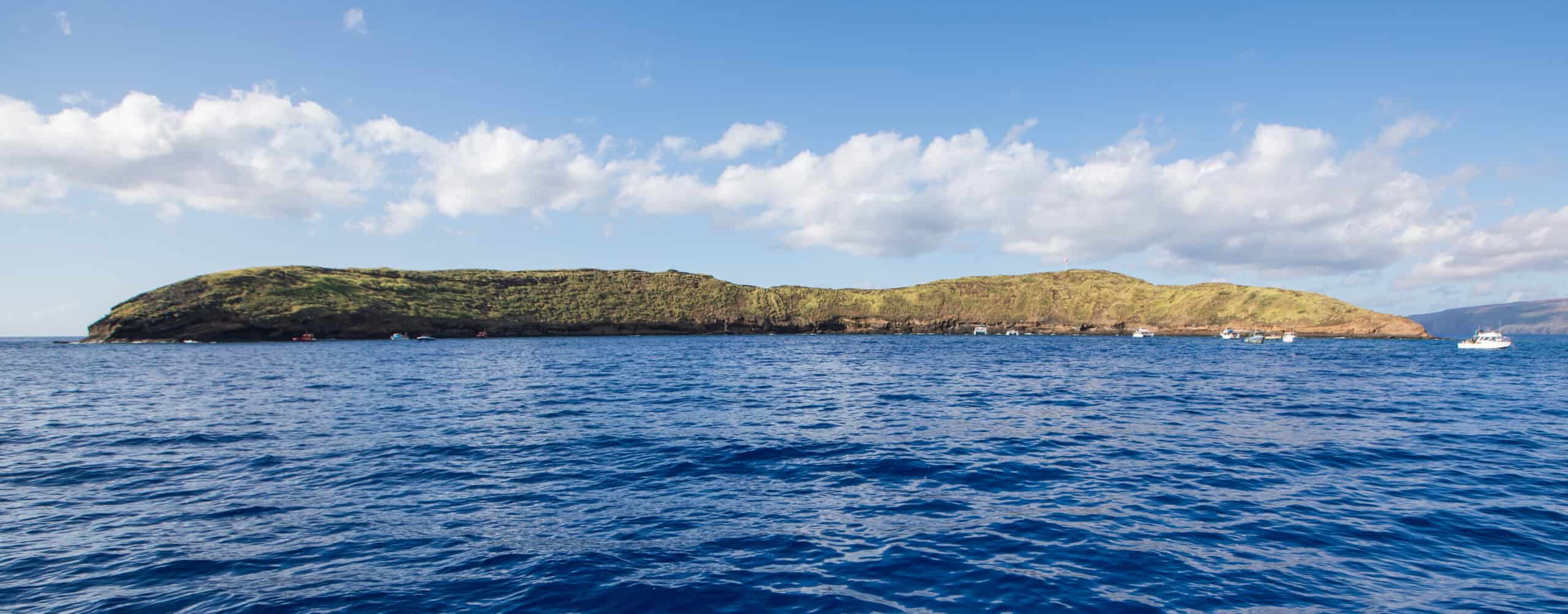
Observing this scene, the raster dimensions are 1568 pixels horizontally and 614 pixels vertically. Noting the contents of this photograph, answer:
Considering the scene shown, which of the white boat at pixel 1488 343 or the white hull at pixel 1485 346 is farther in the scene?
the white boat at pixel 1488 343

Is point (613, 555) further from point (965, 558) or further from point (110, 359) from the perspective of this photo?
A: point (110, 359)

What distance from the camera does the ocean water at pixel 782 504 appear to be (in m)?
9.77

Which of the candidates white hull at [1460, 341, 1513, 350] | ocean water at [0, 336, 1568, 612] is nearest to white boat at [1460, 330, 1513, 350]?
white hull at [1460, 341, 1513, 350]

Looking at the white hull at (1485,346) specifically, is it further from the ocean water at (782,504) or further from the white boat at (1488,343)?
the ocean water at (782,504)

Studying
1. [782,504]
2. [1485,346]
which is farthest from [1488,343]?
[782,504]

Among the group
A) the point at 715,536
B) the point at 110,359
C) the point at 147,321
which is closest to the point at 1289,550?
the point at 715,536

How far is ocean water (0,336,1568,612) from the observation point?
9766 mm

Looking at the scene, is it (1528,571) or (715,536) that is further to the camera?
(715,536)

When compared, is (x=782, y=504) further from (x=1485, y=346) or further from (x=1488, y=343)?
(x=1488, y=343)

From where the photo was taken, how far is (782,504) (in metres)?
14.4

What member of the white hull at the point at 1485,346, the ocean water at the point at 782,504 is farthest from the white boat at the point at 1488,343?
the ocean water at the point at 782,504

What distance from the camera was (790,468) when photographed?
18.0 metres

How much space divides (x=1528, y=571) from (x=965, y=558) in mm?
9076

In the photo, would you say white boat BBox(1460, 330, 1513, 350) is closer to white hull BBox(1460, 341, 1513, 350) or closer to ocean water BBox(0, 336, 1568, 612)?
white hull BBox(1460, 341, 1513, 350)
